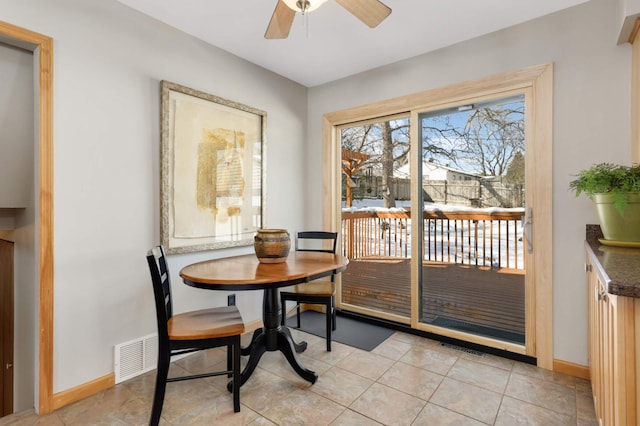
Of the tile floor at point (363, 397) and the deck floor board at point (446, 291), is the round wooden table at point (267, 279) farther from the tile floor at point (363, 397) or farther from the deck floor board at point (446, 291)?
the deck floor board at point (446, 291)

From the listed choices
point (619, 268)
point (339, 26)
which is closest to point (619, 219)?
point (619, 268)

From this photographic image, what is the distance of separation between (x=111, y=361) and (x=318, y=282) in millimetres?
1663

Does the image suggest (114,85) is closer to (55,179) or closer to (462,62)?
(55,179)

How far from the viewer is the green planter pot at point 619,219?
1.64 metres

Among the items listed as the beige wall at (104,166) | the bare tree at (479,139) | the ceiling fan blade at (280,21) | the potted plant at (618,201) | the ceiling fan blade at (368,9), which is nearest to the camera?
the potted plant at (618,201)

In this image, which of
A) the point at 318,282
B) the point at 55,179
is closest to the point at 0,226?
the point at 55,179

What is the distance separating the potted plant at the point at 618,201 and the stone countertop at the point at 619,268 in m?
0.07

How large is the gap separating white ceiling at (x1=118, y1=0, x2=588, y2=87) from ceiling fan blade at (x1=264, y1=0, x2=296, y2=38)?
37 cm

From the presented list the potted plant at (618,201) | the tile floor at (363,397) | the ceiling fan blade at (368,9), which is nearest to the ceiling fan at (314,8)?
the ceiling fan blade at (368,9)

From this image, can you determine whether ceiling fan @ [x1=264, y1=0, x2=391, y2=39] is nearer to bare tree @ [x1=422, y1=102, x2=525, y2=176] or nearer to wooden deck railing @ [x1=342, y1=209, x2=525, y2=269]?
bare tree @ [x1=422, y1=102, x2=525, y2=176]

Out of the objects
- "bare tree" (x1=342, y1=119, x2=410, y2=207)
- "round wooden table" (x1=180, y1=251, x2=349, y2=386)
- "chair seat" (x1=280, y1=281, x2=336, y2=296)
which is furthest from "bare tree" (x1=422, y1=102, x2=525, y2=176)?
"chair seat" (x1=280, y1=281, x2=336, y2=296)

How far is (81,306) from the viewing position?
2086 mm

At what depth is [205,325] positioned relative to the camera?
1.92 m

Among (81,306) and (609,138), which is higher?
(609,138)
